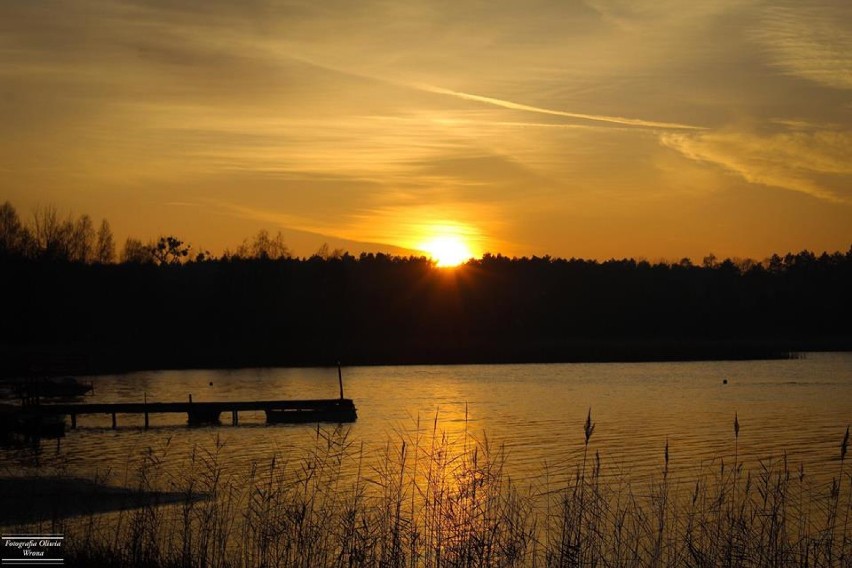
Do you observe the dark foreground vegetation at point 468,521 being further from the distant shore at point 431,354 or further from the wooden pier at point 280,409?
the distant shore at point 431,354

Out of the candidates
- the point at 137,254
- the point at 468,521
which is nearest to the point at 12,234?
the point at 137,254

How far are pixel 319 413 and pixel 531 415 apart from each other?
12.3 metres

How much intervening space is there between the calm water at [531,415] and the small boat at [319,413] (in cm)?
79

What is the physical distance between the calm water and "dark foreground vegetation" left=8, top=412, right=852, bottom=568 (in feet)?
7.22

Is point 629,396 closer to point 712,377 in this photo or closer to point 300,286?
point 712,377

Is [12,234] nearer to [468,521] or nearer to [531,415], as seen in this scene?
[531,415]

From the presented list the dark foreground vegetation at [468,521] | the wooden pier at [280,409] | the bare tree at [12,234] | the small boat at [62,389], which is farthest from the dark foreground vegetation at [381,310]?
the dark foreground vegetation at [468,521]

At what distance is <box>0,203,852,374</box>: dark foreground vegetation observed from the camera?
109m

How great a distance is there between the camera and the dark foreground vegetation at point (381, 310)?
109m

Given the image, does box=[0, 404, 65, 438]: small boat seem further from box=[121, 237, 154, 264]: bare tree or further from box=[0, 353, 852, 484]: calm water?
box=[121, 237, 154, 264]: bare tree

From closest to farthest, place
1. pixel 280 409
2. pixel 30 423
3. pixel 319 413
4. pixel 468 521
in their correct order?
pixel 468 521 < pixel 30 423 < pixel 319 413 < pixel 280 409

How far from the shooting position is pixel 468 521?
49.9 feet

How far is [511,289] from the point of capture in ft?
504

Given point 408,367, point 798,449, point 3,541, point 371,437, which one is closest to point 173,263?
point 408,367
